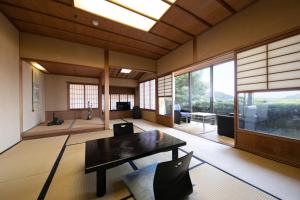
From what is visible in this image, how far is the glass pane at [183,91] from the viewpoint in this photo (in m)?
6.84

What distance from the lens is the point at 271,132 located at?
7.55ft

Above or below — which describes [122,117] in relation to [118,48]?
below

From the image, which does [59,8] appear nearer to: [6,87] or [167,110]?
[6,87]

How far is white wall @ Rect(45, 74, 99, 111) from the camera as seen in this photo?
605 centimetres

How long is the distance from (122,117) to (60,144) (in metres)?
4.65

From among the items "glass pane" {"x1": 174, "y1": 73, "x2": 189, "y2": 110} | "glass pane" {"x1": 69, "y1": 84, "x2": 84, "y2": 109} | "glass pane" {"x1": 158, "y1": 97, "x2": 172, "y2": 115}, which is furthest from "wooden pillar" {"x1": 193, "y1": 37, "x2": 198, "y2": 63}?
"glass pane" {"x1": 69, "y1": 84, "x2": 84, "y2": 109}

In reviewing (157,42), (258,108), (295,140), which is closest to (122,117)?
(157,42)

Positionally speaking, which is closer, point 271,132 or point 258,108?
point 271,132

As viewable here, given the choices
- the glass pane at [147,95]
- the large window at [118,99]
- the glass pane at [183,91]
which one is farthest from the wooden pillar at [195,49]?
the large window at [118,99]

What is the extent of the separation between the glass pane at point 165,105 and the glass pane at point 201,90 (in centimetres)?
186

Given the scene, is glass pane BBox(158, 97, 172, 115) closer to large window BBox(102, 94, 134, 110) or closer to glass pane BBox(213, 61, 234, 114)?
glass pane BBox(213, 61, 234, 114)

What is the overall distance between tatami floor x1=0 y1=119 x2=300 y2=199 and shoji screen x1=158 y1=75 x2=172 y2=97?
2911 millimetres

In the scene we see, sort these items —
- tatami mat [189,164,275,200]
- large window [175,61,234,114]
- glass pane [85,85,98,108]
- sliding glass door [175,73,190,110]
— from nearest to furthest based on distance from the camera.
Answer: tatami mat [189,164,275,200]
large window [175,61,234,114]
sliding glass door [175,73,190,110]
glass pane [85,85,98,108]

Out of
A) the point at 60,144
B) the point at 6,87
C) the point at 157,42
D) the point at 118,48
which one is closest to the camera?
the point at 6,87
